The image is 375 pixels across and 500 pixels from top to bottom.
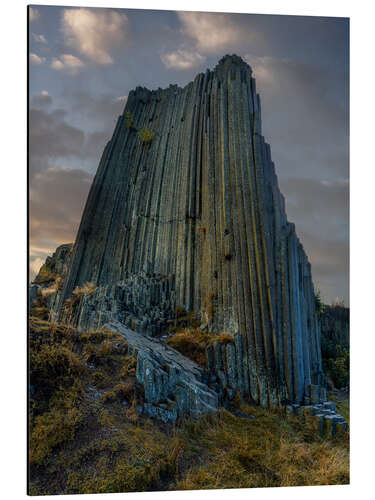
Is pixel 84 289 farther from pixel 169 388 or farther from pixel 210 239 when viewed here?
pixel 169 388

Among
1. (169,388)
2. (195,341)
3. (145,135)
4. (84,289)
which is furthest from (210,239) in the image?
(145,135)

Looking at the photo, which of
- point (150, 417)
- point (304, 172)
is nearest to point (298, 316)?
point (304, 172)

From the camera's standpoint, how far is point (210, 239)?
11367 mm

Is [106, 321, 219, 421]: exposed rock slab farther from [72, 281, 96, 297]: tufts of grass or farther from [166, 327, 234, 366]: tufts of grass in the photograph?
[72, 281, 96, 297]: tufts of grass

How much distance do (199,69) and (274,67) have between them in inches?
89.3

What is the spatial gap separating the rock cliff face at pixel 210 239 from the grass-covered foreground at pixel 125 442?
1.49 meters

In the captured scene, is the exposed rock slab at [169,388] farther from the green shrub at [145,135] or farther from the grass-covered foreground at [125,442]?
the green shrub at [145,135]

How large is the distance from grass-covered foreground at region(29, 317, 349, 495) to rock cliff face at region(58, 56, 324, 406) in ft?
4.88

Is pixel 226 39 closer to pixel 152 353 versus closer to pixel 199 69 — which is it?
pixel 199 69

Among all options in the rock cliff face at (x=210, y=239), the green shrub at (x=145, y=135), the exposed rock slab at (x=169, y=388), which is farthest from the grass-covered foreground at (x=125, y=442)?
the green shrub at (x=145, y=135)

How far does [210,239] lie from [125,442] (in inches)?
270

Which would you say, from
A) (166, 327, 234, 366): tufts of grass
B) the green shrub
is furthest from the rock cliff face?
(166, 327, 234, 366): tufts of grass

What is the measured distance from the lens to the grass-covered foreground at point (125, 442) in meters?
5.36
